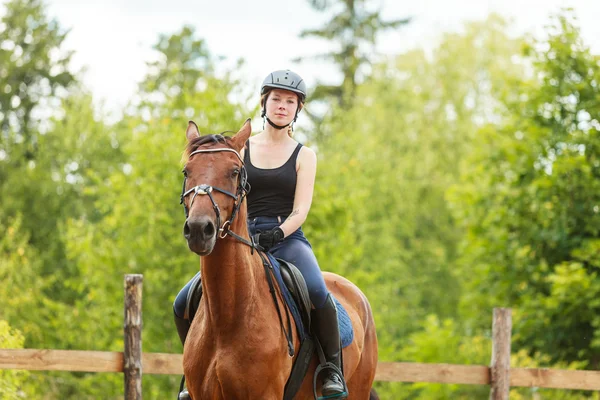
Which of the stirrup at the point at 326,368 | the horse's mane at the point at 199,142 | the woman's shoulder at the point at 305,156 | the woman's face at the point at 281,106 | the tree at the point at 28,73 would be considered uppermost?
the tree at the point at 28,73

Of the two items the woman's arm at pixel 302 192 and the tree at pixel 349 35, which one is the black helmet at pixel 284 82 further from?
the tree at pixel 349 35

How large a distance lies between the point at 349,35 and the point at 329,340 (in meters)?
26.5


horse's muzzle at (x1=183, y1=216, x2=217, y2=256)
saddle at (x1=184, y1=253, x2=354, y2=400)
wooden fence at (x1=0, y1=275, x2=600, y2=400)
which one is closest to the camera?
horse's muzzle at (x1=183, y1=216, x2=217, y2=256)

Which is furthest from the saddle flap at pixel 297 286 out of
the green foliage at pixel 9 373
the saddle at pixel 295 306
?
the green foliage at pixel 9 373

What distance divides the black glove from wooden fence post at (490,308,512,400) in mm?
4276

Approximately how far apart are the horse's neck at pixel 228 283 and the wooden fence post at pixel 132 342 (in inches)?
121

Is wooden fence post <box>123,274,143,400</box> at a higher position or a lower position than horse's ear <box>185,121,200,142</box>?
lower

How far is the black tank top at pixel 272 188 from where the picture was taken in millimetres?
5426

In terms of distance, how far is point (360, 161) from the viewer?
26.2 meters

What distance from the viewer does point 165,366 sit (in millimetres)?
8156

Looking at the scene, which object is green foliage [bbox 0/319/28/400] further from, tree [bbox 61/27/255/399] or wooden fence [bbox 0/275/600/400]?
tree [bbox 61/27/255/399]

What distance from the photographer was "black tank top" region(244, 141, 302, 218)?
5426mm

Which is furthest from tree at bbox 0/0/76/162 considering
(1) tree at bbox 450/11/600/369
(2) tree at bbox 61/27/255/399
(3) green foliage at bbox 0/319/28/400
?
(3) green foliage at bbox 0/319/28/400

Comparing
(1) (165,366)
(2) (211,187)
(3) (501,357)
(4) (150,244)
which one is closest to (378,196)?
(4) (150,244)
